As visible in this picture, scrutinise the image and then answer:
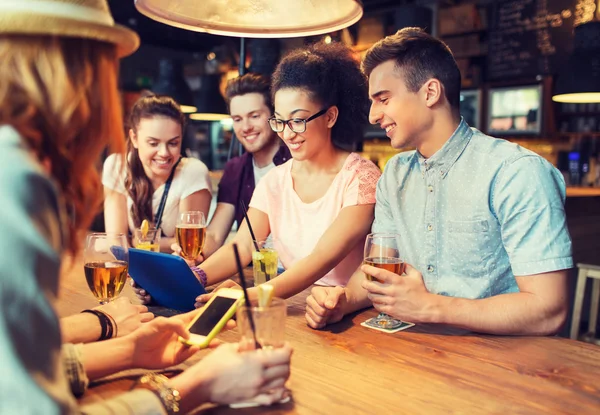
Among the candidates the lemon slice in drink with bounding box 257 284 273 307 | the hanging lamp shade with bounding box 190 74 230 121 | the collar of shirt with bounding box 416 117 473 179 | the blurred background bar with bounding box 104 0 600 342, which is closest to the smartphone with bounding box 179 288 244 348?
the lemon slice in drink with bounding box 257 284 273 307

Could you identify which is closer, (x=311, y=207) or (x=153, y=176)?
(x=311, y=207)

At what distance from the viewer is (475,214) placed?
169 centimetres

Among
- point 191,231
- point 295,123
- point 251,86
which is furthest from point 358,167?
point 251,86

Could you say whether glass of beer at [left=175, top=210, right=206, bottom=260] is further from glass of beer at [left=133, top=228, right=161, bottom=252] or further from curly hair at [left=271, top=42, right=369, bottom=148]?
curly hair at [left=271, top=42, right=369, bottom=148]

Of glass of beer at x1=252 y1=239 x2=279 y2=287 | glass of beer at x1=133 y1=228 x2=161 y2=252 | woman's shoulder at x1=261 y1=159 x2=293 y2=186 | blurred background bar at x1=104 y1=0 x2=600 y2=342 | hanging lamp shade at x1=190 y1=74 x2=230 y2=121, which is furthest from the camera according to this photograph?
hanging lamp shade at x1=190 y1=74 x2=230 y2=121

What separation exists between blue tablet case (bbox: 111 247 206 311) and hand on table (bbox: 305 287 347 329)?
347 millimetres

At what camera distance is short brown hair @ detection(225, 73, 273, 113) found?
2721 mm

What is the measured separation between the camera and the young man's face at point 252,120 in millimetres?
2734

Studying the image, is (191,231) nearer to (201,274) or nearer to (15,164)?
(201,274)

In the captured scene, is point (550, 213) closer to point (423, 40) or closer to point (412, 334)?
point (412, 334)

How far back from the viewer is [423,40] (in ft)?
6.05

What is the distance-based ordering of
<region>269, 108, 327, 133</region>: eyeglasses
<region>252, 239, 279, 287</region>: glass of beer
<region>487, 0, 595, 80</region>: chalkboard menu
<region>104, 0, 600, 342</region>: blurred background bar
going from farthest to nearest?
<region>487, 0, 595, 80</region>: chalkboard menu, <region>104, 0, 600, 342</region>: blurred background bar, <region>269, 108, 327, 133</region>: eyeglasses, <region>252, 239, 279, 287</region>: glass of beer

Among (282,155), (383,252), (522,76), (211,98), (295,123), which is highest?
(522,76)

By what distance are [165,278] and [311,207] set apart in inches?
31.1
